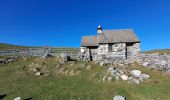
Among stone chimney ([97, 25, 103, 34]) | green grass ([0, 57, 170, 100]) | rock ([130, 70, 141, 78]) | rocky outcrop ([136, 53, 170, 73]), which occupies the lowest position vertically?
green grass ([0, 57, 170, 100])

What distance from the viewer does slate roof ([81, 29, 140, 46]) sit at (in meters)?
42.5

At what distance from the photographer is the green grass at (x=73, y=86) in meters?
22.8

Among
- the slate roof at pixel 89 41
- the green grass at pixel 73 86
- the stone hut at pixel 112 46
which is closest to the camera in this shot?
the green grass at pixel 73 86

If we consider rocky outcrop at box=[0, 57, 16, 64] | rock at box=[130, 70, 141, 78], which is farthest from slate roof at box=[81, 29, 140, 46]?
rocky outcrop at box=[0, 57, 16, 64]

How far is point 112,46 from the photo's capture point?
42.5 m

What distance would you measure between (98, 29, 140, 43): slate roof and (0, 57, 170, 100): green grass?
9594 mm

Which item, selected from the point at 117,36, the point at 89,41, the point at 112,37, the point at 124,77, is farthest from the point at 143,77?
the point at 89,41

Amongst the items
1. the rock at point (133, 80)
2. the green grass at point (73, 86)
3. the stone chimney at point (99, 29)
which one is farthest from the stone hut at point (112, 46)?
the rock at point (133, 80)

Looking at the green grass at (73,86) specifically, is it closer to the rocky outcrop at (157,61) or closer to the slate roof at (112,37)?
the rocky outcrop at (157,61)

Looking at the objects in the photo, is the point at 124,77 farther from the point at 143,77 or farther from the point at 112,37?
the point at 112,37

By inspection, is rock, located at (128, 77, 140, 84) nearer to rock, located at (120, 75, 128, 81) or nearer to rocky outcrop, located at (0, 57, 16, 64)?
rock, located at (120, 75, 128, 81)

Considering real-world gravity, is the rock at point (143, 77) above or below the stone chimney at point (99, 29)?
below

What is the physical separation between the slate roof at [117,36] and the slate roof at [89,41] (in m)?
1.81

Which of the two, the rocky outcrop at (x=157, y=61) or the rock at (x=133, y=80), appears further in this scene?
the rocky outcrop at (x=157, y=61)
